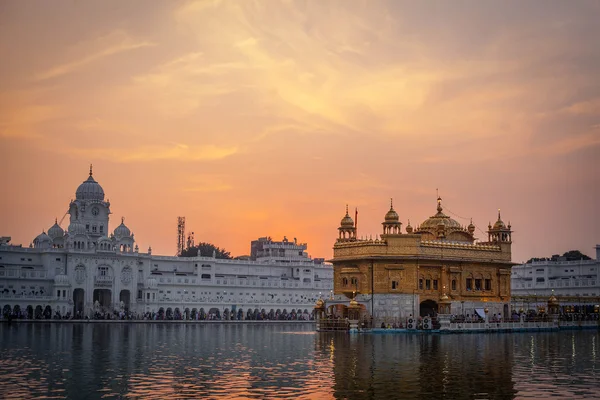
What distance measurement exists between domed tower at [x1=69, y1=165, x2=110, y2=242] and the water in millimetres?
64401

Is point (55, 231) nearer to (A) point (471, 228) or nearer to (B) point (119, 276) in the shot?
(B) point (119, 276)

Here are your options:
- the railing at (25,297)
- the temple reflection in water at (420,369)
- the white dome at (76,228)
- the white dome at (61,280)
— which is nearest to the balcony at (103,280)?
the white dome at (61,280)

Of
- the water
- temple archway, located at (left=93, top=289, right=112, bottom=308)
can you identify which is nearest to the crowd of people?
temple archway, located at (left=93, top=289, right=112, bottom=308)

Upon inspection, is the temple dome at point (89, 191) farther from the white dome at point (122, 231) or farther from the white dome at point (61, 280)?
the white dome at point (61, 280)

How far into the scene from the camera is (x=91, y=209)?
108000 millimetres

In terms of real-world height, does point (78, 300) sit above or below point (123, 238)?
below

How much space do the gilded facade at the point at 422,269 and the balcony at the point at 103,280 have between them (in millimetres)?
43023

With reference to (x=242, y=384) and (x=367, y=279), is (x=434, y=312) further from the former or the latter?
(x=242, y=384)

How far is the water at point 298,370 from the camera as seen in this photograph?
2342cm

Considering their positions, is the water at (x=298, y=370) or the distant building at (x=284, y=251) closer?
the water at (x=298, y=370)

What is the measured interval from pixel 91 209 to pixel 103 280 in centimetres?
1132

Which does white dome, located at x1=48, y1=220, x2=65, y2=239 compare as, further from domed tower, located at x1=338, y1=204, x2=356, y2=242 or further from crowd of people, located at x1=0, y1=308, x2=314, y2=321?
domed tower, located at x1=338, y1=204, x2=356, y2=242

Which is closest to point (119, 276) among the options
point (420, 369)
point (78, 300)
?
point (78, 300)

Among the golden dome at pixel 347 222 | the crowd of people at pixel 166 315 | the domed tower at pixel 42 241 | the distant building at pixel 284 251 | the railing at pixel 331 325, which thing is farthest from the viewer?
the distant building at pixel 284 251
